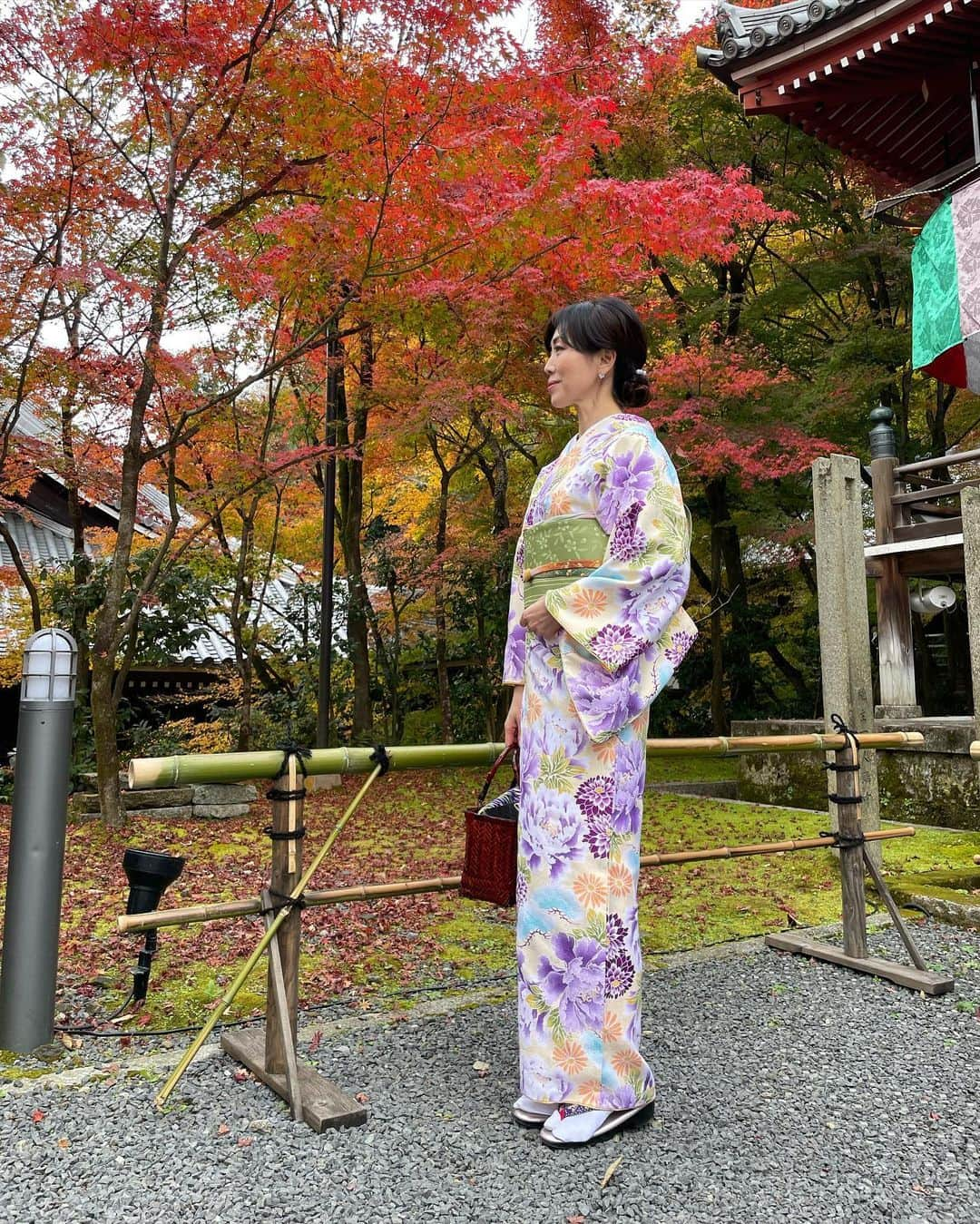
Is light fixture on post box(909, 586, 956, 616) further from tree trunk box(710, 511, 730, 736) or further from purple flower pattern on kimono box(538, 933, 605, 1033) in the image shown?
purple flower pattern on kimono box(538, 933, 605, 1033)

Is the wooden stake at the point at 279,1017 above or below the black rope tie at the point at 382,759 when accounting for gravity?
below

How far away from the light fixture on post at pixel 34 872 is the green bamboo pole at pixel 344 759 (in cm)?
27

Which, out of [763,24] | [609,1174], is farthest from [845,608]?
[763,24]

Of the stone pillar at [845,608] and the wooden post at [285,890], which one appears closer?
the wooden post at [285,890]

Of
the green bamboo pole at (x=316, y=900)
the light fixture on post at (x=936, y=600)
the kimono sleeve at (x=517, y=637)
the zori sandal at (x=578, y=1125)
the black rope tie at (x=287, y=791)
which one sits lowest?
the zori sandal at (x=578, y=1125)

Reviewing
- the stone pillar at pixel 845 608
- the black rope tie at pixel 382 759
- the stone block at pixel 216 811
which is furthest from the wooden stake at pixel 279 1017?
the stone block at pixel 216 811

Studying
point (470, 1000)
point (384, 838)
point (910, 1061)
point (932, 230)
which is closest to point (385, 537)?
point (384, 838)

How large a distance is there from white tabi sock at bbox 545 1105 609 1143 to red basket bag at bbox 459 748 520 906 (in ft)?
1.76

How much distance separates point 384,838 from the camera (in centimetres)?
672

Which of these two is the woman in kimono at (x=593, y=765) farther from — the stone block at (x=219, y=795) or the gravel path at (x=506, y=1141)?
the stone block at (x=219, y=795)

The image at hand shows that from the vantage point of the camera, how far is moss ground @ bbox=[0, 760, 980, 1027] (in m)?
3.50

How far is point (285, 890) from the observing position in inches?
94.3

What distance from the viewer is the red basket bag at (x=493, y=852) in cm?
252

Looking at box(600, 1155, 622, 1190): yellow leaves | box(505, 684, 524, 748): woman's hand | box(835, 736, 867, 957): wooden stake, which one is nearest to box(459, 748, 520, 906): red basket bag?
box(505, 684, 524, 748): woman's hand
